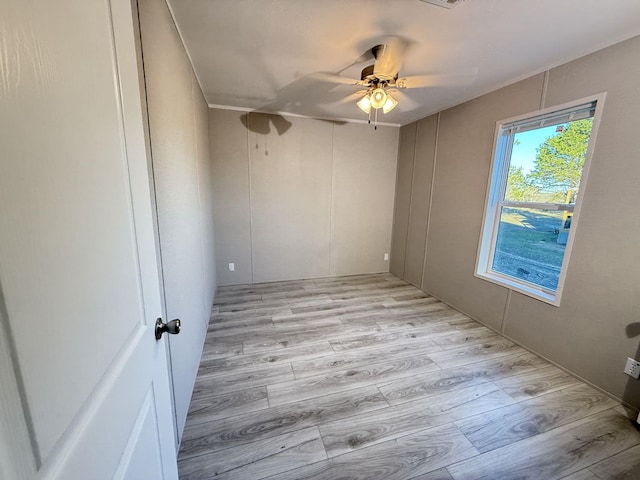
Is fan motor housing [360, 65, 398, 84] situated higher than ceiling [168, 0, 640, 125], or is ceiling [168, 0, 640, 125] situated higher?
ceiling [168, 0, 640, 125]

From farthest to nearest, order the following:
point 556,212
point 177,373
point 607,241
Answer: point 556,212 < point 607,241 < point 177,373

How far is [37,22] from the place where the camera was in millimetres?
389

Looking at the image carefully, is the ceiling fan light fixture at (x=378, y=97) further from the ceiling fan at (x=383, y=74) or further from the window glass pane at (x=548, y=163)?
the window glass pane at (x=548, y=163)

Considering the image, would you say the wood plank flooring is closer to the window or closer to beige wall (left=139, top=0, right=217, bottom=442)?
beige wall (left=139, top=0, right=217, bottom=442)

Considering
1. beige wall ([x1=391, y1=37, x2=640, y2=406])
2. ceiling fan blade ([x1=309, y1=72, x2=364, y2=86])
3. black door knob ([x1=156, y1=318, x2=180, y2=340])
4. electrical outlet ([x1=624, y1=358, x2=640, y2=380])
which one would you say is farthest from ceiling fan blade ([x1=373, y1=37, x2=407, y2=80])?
electrical outlet ([x1=624, y1=358, x2=640, y2=380])

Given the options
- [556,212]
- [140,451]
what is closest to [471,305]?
[556,212]

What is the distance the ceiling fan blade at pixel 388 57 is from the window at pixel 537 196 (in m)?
1.32

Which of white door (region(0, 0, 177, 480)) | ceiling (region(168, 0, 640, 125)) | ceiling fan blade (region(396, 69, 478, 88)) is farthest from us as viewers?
ceiling fan blade (region(396, 69, 478, 88))

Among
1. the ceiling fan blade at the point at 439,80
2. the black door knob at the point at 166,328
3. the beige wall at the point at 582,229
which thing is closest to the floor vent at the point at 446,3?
the ceiling fan blade at the point at 439,80

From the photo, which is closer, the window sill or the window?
the window

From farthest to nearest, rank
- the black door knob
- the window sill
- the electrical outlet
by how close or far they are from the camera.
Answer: the window sill < the electrical outlet < the black door knob

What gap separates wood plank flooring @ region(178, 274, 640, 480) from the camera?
1331mm

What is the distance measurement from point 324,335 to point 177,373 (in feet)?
4.52

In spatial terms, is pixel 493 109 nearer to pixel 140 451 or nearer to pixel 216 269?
pixel 140 451
